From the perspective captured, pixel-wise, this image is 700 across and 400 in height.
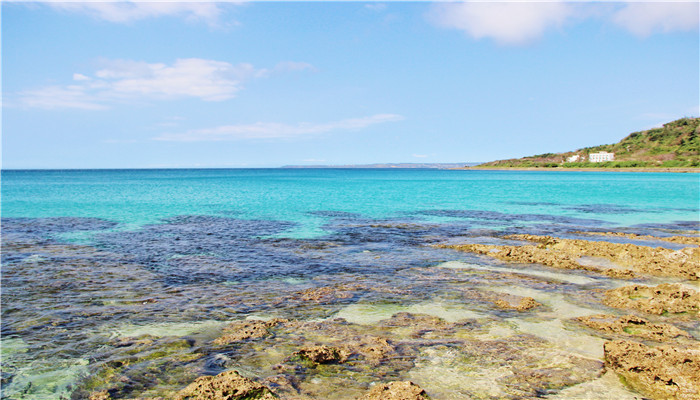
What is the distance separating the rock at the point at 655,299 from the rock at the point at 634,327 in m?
1.28

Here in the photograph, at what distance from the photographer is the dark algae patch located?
6730 mm

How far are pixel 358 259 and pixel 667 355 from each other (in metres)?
10.7

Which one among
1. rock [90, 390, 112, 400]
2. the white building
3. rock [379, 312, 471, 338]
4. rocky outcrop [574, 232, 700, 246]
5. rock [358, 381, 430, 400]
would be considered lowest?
rocky outcrop [574, 232, 700, 246]

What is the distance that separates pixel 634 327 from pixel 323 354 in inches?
268

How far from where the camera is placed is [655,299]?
10617 mm

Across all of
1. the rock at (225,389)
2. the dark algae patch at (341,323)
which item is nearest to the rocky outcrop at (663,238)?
the dark algae patch at (341,323)

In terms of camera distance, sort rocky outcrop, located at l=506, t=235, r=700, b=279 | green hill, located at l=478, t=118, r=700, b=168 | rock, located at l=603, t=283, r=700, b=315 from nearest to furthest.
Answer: rock, located at l=603, t=283, r=700, b=315 → rocky outcrop, located at l=506, t=235, r=700, b=279 → green hill, located at l=478, t=118, r=700, b=168

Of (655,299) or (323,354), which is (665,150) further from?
(323,354)

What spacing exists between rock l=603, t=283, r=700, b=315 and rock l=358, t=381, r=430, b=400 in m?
7.24

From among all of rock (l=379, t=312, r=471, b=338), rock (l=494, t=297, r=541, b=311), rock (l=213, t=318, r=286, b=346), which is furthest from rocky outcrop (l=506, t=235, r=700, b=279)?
rock (l=213, t=318, r=286, b=346)

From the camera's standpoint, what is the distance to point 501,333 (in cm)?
880

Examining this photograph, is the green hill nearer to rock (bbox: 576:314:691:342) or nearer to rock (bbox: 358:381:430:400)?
rock (bbox: 576:314:691:342)

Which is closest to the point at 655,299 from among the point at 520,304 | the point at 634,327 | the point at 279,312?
the point at 634,327

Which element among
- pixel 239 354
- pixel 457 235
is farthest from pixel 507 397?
pixel 457 235
